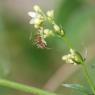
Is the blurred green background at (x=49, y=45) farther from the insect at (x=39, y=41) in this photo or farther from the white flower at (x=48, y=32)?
the white flower at (x=48, y=32)

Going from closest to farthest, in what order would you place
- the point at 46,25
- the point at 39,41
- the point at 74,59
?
the point at 74,59
the point at 46,25
the point at 39,41

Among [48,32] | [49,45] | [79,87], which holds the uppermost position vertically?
[49,45]

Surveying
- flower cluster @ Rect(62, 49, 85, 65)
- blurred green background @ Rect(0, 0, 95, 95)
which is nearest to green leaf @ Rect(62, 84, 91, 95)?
flower cluster @ Rect(62, 49, 85, 65)

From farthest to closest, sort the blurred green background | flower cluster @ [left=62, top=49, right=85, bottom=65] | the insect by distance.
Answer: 1. the blurred green background
2. the insect
3. flower cluster @ [left=62, top=49, right=85, bottom=65]

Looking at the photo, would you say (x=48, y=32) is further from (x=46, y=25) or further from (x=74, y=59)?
(x=74, y=59)

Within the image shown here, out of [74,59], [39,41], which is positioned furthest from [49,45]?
[74,59]

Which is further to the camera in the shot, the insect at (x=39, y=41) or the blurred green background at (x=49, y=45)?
the blurred green background at (x=49, y=45)

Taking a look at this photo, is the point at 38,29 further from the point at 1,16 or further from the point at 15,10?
the point at 15,10

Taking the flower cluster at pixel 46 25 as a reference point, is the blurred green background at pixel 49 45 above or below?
above

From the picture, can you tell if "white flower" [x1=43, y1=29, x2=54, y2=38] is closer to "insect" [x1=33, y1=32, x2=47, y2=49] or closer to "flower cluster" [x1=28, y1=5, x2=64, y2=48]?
"flower cluster" [x1=28, y1=5, x2=64, y2=48]

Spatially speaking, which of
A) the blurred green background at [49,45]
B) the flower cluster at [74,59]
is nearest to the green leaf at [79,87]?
the flower cluster at [74,59]
